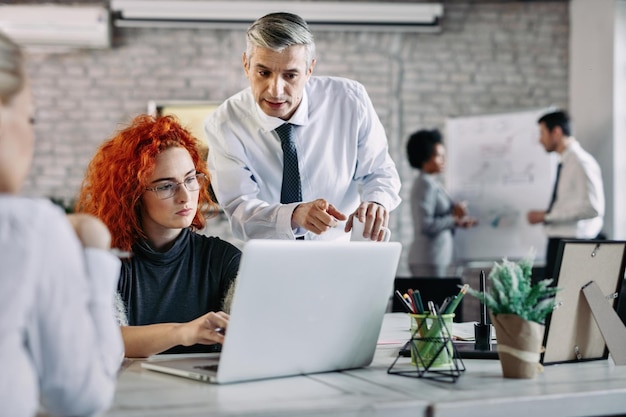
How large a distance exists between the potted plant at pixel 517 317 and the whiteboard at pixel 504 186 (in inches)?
183

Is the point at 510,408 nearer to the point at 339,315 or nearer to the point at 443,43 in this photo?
the point at 339,315

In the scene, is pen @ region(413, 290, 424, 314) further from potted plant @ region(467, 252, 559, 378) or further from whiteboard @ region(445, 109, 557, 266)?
A: whiteboard @ region(445, 109, 557, 266)

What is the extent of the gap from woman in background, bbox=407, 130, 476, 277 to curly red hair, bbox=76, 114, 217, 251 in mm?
3580

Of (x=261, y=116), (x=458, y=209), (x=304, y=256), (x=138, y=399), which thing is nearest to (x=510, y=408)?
(x=304, y=256)

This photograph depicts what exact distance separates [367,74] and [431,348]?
514 cm

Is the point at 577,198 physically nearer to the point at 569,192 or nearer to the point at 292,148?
the point at 569,192

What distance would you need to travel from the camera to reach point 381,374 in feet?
5.17

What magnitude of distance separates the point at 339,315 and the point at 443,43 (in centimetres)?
548

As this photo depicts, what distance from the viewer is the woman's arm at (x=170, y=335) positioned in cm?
165

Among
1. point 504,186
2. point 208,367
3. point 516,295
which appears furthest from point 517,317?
point 504,186

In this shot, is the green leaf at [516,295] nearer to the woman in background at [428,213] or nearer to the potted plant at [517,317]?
the potted plant at [517,317]

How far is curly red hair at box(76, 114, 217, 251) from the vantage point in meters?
2.12

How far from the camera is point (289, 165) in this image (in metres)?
2.63

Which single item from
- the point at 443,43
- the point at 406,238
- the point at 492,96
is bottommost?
the point at 406,238
